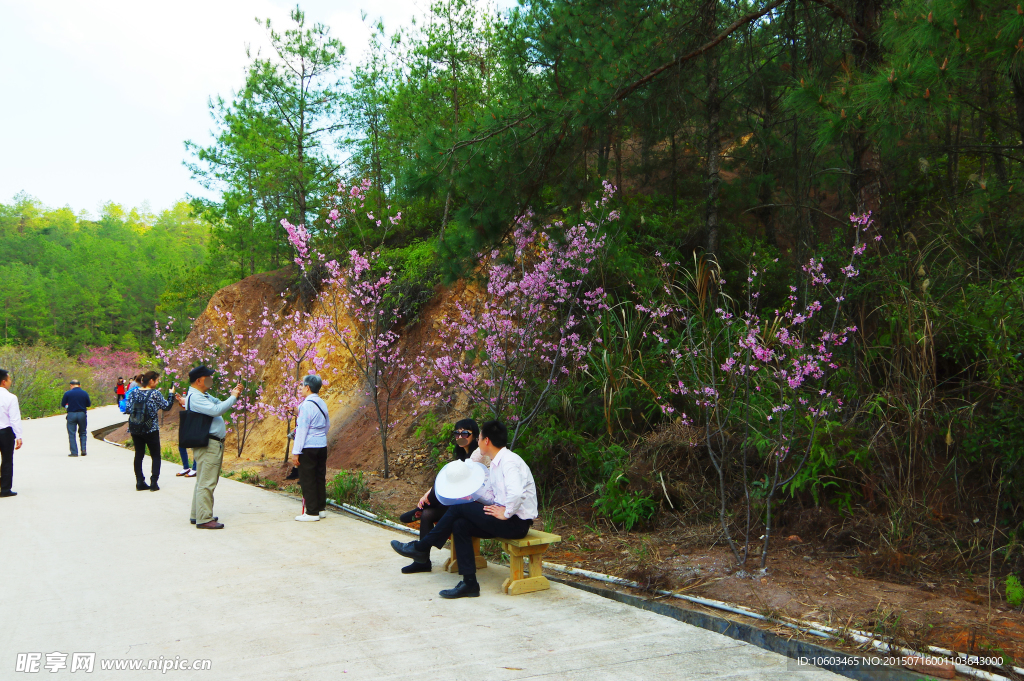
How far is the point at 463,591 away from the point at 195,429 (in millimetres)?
4520

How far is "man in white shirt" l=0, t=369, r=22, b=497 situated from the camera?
1013 centimetres

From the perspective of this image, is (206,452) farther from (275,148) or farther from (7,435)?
(275,148)

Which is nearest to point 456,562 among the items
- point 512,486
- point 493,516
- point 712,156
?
point 493,516

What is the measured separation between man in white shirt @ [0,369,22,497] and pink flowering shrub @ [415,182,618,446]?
6.44 metres

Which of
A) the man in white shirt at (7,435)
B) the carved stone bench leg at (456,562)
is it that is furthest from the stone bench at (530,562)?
the man in white shirt at (7,435)

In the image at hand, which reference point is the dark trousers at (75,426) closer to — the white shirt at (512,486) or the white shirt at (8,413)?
the white shirt at (8,413)

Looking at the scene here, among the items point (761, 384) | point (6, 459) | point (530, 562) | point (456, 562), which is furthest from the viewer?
point (6, 459)

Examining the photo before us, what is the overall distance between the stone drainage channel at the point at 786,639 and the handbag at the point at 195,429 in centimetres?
476

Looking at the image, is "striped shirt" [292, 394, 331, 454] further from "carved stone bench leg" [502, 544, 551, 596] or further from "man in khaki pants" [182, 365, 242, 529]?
"carved stone bench leg" [502, 544, 551, 596]

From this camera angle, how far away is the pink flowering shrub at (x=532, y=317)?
8.70m

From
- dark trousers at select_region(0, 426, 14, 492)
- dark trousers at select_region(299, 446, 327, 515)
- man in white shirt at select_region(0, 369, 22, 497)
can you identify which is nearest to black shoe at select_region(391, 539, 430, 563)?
dark trousers at select_region(299, 446, 327, 515)

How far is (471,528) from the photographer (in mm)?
5273

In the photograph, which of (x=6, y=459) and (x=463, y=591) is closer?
(x=463, y=591)

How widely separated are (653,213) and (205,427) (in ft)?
25.1
